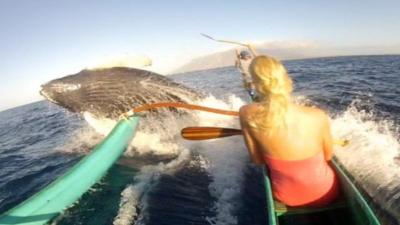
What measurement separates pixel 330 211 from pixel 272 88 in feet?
6.16

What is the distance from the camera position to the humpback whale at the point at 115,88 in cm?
910

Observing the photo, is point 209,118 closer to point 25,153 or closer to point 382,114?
point 382,114

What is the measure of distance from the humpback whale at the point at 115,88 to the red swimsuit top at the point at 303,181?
549 centimetres

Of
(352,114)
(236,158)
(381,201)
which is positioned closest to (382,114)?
(352,114)

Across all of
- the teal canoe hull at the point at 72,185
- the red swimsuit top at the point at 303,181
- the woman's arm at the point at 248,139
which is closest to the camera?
the red swimsuit top at the point at 303,181

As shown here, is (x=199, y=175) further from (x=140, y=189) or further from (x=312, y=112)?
(x=312, y=112)

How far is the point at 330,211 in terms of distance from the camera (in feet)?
13.7

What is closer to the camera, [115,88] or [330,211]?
[330,211]

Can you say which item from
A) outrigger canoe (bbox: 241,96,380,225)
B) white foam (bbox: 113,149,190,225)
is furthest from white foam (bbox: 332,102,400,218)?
white foam (bbox: 113,149,190,225)

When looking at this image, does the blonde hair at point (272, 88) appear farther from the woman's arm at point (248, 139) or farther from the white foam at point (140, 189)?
the white foam at point (140, 189)

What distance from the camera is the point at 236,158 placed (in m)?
8.46

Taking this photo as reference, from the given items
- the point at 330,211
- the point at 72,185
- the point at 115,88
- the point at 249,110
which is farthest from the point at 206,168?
the point at 249,110

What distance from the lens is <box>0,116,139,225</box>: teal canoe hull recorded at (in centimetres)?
536

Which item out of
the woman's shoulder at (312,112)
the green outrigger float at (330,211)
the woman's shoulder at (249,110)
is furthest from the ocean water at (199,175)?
the woman's shoulder at (312,112)
